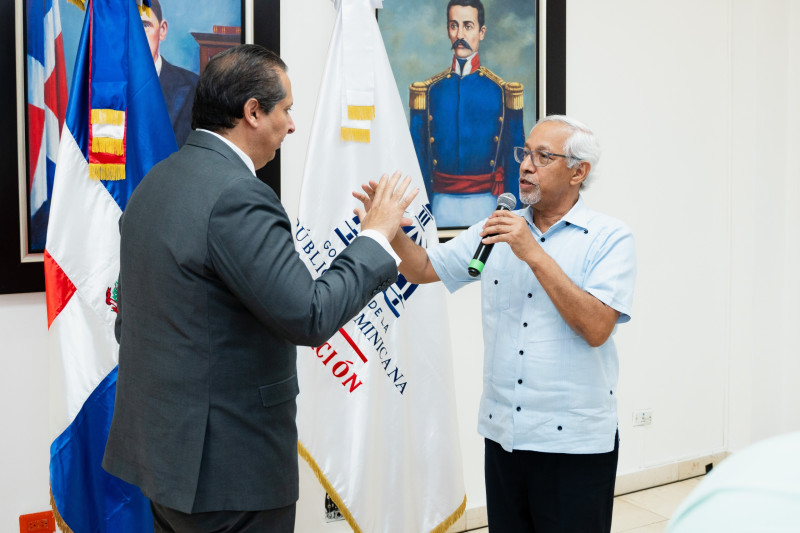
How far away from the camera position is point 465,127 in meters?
3.15

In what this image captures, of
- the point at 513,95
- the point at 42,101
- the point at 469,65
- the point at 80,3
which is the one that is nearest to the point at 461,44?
the point at 469,65

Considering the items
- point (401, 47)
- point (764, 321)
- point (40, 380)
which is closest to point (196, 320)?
point (40, 380)

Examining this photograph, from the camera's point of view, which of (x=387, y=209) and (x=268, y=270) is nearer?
(x=268, y=270)

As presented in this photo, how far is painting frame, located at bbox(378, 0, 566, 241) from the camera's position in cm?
299

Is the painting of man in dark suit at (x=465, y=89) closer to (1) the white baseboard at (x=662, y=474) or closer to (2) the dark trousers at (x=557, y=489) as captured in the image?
(2) the dark trousers at (x=557, y=489)

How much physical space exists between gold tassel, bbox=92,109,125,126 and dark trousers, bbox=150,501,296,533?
1.13 metres

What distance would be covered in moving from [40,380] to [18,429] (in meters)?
0.18

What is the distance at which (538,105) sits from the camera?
10.9 ft

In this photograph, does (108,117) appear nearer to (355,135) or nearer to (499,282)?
(355,135)

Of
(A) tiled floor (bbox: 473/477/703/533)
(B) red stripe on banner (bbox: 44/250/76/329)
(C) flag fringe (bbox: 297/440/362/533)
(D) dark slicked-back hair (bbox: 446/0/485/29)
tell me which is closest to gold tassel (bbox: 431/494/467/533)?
(C) flag fringe (bbox: 297/440/362/533)

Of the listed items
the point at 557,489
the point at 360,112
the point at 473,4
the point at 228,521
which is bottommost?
the point at 557,489

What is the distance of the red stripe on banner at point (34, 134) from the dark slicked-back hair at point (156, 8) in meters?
0.51

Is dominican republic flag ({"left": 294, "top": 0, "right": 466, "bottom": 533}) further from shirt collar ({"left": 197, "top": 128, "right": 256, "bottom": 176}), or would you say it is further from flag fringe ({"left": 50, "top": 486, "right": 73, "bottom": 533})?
shirt collar ({"left": 197, "top": 128, "right": 256, "bottom": 176})

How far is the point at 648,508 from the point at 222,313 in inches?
114
